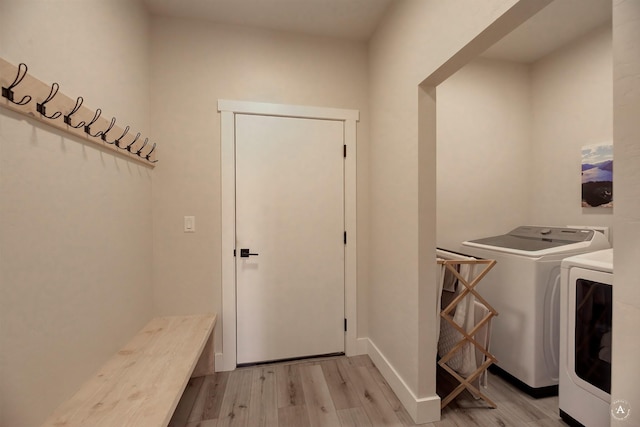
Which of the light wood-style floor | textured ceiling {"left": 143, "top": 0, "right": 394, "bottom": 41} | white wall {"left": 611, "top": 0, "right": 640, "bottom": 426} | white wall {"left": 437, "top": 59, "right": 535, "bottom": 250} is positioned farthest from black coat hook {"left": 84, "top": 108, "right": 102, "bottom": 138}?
white wall {"left": 437, "top": 59, "right": 535, "bottom": 250}

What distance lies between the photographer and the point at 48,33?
102 centimetres

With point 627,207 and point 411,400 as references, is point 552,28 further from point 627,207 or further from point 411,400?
point 411,400

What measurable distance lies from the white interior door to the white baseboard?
458mm

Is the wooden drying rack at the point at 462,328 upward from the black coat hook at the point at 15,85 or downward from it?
downward

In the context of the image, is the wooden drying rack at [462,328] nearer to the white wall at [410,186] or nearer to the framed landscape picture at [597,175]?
the white wall at [410,186]

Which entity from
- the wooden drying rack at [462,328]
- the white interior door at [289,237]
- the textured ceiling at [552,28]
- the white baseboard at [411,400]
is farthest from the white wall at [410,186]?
the textured ceiling at [552,28]

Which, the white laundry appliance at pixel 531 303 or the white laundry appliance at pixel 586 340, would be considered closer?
the white laundry appliance at pixel 586 340

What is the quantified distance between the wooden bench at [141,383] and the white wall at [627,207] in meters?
1.44

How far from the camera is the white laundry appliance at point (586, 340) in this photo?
1323mm

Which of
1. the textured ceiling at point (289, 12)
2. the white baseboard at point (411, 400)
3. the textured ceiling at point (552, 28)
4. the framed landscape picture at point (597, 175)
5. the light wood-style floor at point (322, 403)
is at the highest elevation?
the textured ceiling at point (289, 12)

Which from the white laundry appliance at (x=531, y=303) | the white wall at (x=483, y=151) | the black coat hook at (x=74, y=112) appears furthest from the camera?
the white wall at (x=483, y=151)

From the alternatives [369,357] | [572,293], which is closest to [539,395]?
[572,293]

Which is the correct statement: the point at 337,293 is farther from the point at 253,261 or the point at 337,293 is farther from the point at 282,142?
the point at 282,142

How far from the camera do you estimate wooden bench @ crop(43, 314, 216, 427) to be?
98 cm
